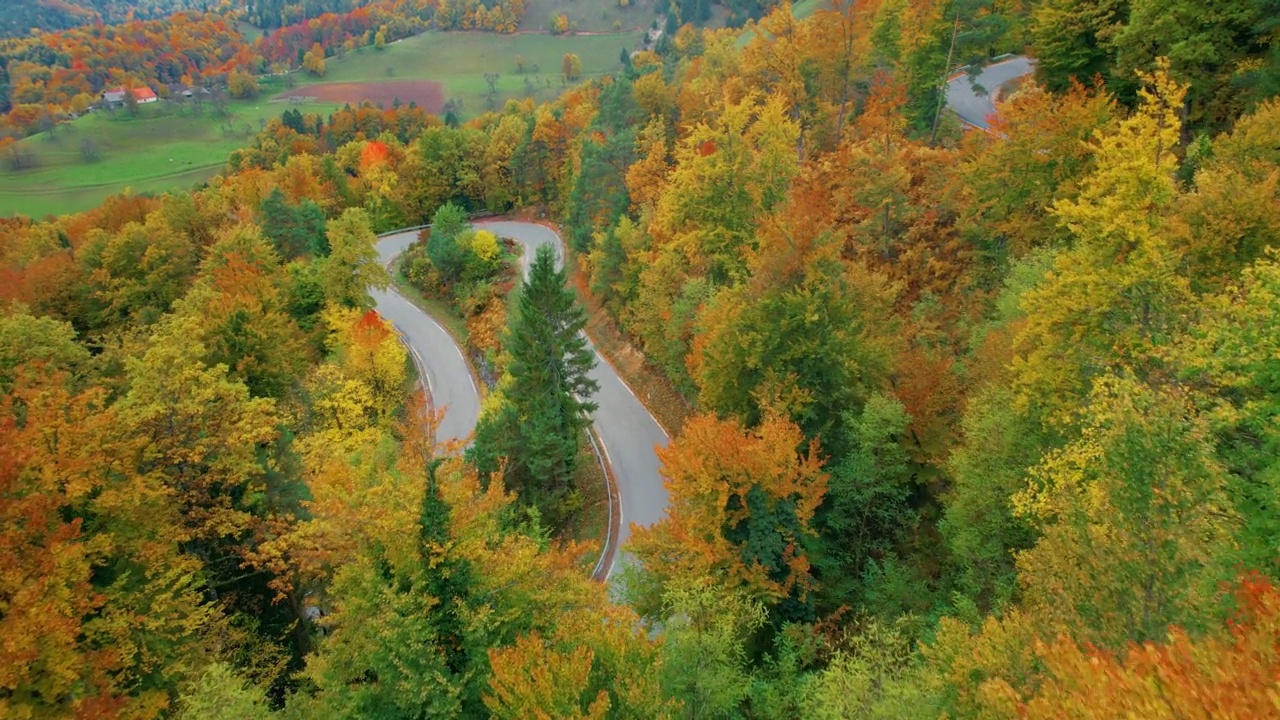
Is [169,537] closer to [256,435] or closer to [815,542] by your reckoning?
[256,435]

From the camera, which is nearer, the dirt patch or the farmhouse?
the farmhouse

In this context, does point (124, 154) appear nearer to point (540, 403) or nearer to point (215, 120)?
point (215, 120)

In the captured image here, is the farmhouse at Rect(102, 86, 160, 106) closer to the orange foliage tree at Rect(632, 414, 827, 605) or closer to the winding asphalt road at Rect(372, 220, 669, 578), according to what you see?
the winding asphalt road at Rect(372, 220, 669, 578)

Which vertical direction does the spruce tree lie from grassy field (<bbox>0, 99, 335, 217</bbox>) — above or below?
above

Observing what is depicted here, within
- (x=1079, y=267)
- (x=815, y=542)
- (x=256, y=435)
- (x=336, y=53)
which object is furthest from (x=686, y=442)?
(x=336, y=53)

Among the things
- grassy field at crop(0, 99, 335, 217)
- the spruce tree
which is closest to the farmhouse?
grassy field at crop(0, 99, 335, 217)

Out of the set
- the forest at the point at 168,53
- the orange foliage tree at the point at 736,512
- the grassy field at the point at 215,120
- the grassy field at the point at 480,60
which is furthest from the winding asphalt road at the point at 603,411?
the forest at the point at 168,53
